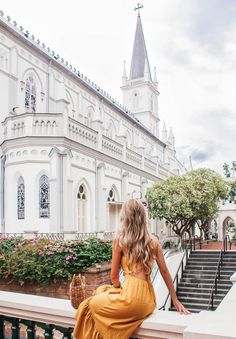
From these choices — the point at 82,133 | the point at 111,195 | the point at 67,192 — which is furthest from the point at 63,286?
the point at 111,195

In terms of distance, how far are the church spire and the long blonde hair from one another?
1964 inches

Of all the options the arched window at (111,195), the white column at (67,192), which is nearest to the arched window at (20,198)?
the white column at (67,192)

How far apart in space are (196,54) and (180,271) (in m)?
11.2

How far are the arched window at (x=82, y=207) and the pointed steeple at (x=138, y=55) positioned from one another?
33920 millimetres

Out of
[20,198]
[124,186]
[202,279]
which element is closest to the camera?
[202,279]

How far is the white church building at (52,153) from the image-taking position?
18.1m

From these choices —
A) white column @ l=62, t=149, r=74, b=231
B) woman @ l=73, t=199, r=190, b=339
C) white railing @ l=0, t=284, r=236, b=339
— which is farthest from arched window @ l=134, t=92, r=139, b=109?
woman @ l=73, t=199, r=190, b=339

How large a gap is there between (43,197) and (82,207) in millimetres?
3271

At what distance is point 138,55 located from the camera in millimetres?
54281

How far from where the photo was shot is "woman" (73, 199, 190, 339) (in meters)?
2.56

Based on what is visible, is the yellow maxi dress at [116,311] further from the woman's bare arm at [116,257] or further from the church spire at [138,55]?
the church spire at [138,55]

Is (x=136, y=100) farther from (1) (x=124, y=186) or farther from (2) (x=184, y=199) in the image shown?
(2) (x=184, y=199)

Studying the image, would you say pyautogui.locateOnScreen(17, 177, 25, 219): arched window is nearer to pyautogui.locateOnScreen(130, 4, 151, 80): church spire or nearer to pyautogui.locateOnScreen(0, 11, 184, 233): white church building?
pyautogui.locateOnScreen(0, 11, 184, 233): white church building

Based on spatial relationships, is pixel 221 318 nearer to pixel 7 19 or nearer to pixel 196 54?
pixel 196 54
